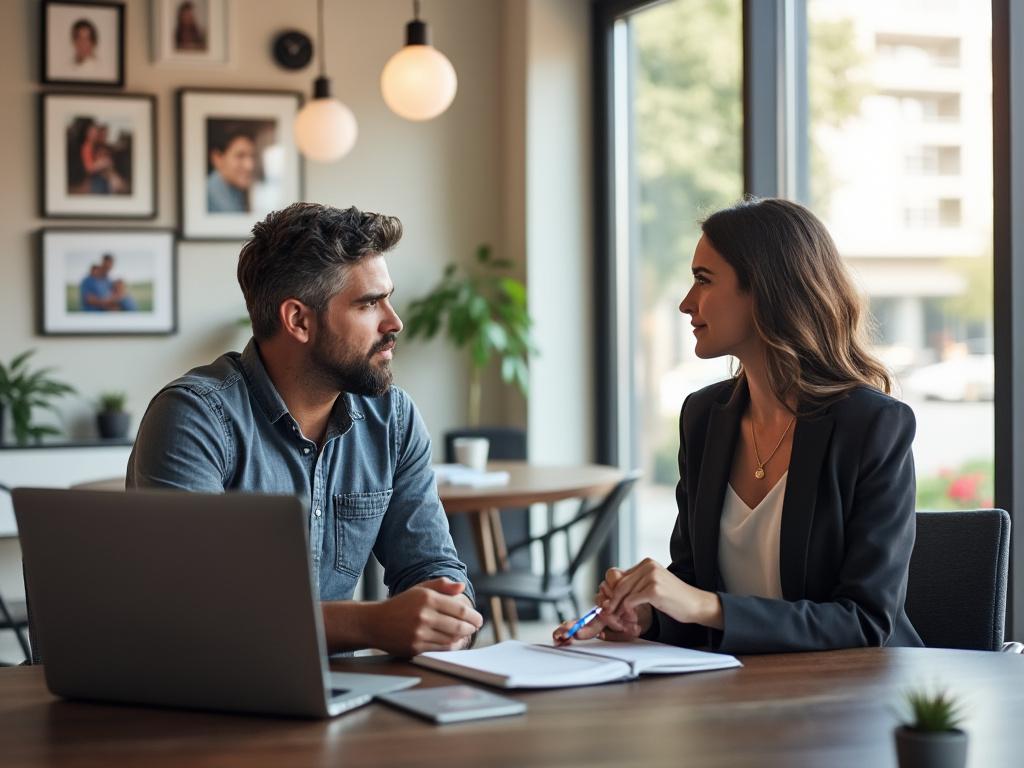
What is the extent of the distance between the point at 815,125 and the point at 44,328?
3.20 m

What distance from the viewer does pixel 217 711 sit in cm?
139

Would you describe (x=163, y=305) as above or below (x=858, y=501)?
above

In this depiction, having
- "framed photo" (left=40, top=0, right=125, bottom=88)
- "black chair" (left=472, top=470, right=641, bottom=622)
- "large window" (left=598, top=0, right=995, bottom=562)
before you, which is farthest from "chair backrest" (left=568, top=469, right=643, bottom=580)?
"framed photo" (left=40, top=0, right=125, bottom=88)

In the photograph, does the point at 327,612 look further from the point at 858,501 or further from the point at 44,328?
the point at 44,328

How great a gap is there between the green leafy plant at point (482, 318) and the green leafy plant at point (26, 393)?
59.3 inches

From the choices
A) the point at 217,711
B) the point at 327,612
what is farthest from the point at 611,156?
the point at 217,711

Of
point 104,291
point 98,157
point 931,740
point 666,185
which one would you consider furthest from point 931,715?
point 98,157

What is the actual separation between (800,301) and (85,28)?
13.9ft

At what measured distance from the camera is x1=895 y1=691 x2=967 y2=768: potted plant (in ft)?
3.43

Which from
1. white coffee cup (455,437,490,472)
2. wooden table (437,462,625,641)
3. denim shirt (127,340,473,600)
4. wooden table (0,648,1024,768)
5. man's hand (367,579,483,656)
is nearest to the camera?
wooden table (0,648,1024,768)

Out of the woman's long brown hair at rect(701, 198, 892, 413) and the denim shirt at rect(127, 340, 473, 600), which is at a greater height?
the woman's long brown hair at rect(701, 198, 892, 413)

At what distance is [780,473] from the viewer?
2023 mm

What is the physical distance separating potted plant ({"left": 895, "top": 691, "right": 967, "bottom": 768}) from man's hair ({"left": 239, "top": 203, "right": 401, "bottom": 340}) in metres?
1.27

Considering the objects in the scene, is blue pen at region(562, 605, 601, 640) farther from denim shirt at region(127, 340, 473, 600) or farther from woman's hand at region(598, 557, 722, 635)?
denim shirt at region(127, 340, 473, 600)
